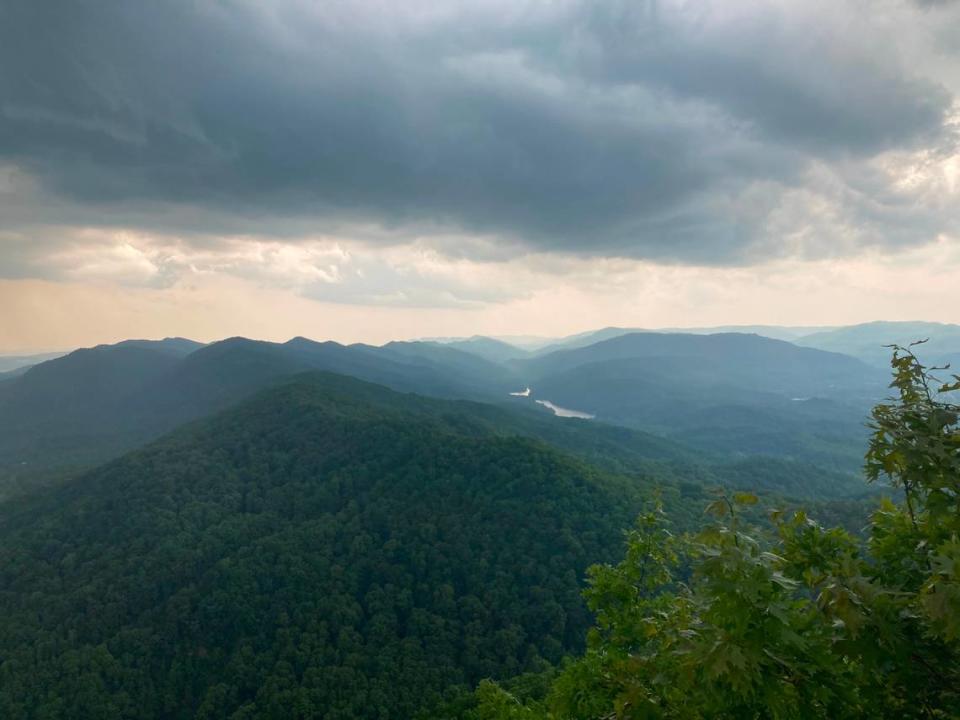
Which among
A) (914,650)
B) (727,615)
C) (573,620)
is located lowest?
(573,620)

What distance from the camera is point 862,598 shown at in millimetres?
8414

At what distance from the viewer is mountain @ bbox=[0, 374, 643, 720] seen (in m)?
85.8

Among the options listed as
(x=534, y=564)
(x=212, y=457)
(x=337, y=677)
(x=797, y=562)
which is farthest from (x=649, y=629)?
(x=212, y=457)

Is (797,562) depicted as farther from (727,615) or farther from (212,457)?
(212,457)

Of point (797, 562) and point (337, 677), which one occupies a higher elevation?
point (797, 562)

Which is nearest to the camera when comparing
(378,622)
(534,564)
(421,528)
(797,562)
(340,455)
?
(797,562)

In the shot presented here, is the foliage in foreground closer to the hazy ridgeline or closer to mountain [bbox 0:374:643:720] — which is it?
the hazy ridgeline

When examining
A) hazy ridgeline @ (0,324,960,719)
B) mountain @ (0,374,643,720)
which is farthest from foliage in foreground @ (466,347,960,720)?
mountain @ (0,374,643,720)

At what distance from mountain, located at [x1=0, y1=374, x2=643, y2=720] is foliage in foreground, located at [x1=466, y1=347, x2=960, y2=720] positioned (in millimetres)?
80960

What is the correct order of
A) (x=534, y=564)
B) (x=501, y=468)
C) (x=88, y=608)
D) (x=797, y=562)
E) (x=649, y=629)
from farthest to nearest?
(x=501, y=468), (x=534, y=564), (x=88, y=608), (x=649, y=629), (x=797, y=562)

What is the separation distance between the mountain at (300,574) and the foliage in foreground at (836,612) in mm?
80960

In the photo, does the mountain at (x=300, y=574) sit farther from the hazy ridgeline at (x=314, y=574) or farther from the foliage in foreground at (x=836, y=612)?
the foliage in foreground at (x=836, y=612)

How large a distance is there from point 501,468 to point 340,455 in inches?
2072

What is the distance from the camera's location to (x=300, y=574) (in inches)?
4272
